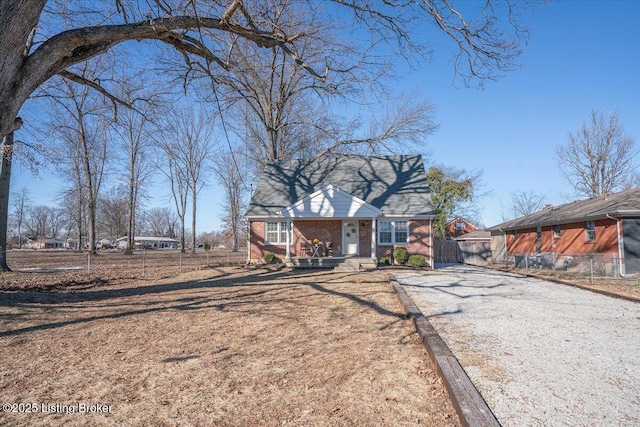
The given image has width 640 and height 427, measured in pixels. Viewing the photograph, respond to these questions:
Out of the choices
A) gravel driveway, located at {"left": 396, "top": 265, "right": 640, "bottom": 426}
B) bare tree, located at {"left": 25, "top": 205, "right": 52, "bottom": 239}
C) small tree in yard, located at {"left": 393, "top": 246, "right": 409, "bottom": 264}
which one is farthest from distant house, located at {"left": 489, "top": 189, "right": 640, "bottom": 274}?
bare tree, located at {"left": 25, "top": 205, "right": 52, "bottom": 239}

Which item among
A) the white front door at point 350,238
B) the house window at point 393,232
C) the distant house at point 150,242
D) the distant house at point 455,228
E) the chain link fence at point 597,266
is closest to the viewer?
the chain link fence at point 597,266

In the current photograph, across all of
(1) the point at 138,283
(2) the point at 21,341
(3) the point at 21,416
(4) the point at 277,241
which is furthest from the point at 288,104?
(3) the point at 21,416

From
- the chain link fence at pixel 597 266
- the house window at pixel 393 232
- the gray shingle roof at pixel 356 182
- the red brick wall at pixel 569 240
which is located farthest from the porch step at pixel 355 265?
the red brick wall at pixel 569 240

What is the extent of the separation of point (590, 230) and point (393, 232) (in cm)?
945

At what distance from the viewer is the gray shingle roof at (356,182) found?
2045 centimetres

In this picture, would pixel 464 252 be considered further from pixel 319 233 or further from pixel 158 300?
pixel 158 300

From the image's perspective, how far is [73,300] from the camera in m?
8.54

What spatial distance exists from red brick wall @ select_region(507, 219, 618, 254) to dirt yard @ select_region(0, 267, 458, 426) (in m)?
14.4

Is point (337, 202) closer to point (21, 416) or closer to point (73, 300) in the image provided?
point (73, 300)

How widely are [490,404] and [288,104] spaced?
26046mm

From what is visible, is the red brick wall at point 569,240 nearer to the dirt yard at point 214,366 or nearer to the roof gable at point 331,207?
the roof gable at point 331,207

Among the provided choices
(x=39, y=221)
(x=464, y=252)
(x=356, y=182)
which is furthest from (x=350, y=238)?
(x=39, y=221)

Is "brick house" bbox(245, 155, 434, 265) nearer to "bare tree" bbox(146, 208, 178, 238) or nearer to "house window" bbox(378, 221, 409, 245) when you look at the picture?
"house window" bbox(378, 221, 409, 245)

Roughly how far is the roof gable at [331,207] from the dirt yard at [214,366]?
34.7 ft
